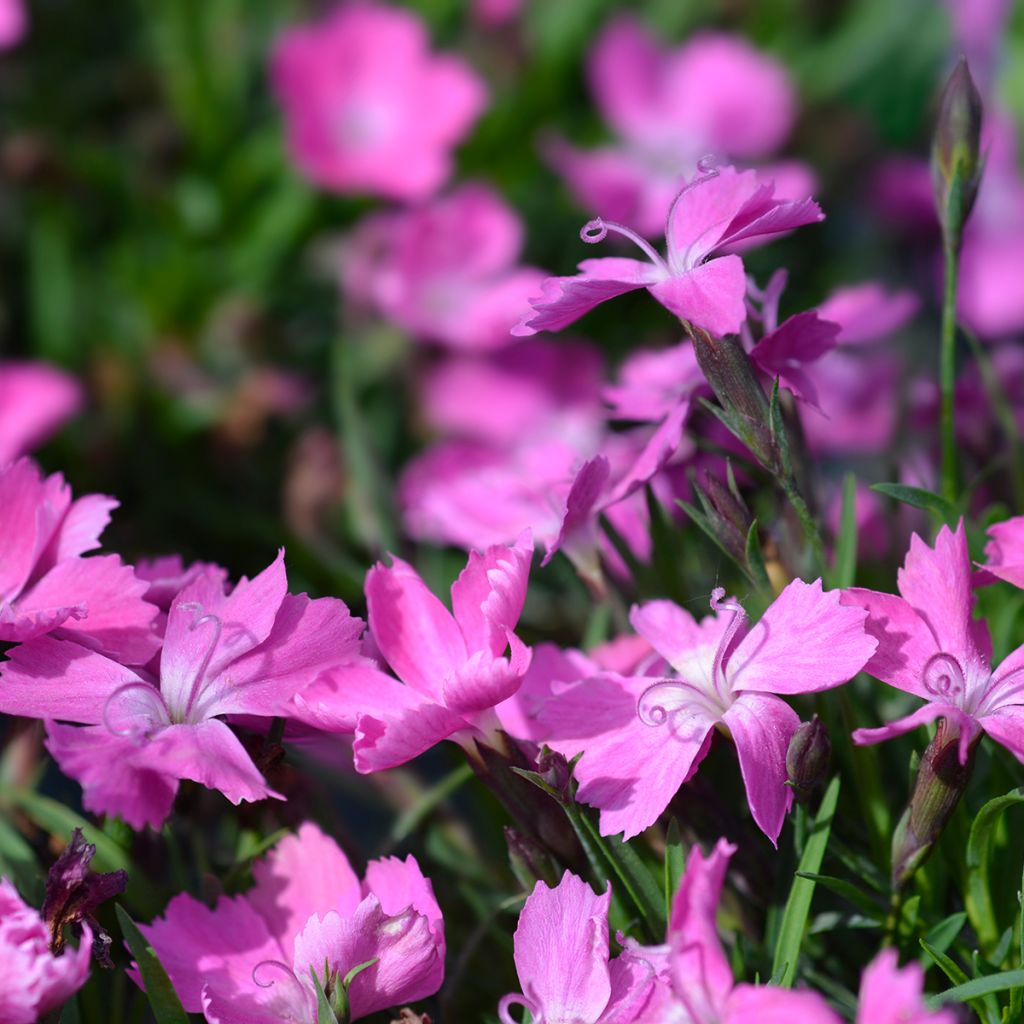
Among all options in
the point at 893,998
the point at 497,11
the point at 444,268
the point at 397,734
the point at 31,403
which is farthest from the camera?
the point at 497,11

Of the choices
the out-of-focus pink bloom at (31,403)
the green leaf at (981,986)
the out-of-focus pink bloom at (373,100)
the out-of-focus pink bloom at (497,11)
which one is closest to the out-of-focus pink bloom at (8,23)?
the out-of-focus pink bloom at (373,100)

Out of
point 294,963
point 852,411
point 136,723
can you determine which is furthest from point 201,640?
point 852,411

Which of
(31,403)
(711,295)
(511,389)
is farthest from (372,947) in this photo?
(511,389)

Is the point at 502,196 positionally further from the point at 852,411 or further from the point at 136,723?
the point at 136,723

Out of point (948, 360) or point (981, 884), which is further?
point (948, 360)

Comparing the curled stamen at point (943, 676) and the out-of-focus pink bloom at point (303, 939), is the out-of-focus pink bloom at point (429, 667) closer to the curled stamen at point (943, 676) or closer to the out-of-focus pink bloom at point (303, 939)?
the out-of-focus pink bloom at point (303, 939)

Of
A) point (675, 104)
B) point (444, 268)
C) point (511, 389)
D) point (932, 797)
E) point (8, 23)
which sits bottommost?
point (511, 389)

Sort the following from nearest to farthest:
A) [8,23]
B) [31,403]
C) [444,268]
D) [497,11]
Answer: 1. [31,403]
2. [8,23]
3. [444,268]
4. [497,11]

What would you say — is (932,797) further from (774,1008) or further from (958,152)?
(958,152)
